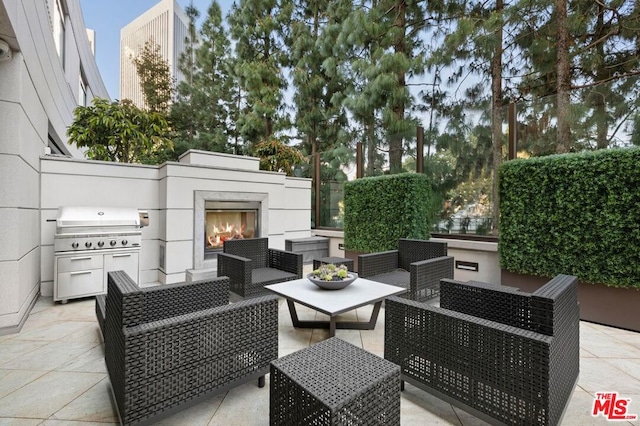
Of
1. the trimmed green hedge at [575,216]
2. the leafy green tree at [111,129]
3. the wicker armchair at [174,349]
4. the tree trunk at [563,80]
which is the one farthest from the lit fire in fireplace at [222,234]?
the tree trunk at [563,80]

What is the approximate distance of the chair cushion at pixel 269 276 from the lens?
3840mm

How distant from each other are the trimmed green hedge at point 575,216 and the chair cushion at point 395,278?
1.49m

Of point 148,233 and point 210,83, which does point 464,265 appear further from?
point 210,83

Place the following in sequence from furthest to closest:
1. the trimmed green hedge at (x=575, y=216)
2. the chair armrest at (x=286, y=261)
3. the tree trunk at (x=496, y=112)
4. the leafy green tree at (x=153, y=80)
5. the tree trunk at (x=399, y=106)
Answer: the leafy green tree at (x=153, y=80), the tree trunk at (x=399, y=106), the tree trunk at (x=496, y=112), the chair armrest at (x=286, y=261), the trimmed green hedge at (x=575, y=216)

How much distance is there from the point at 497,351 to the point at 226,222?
4.92 metres

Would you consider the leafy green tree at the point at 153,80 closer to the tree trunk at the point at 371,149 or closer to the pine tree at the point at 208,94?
the pine tree at the point at 208,94

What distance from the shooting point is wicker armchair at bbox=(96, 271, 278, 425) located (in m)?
1.63

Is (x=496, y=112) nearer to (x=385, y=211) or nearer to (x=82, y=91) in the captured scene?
(x=385, y=211)

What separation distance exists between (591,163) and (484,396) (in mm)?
3227

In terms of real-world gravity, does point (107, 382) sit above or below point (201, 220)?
below

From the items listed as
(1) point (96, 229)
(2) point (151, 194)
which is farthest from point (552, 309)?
(2) point (151, 194)

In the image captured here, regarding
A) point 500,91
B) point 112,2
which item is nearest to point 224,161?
point 500,91

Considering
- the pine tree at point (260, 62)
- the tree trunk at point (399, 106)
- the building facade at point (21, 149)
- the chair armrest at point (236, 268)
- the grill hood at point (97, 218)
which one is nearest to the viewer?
the building facade at point (21, 149)

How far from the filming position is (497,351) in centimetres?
167
